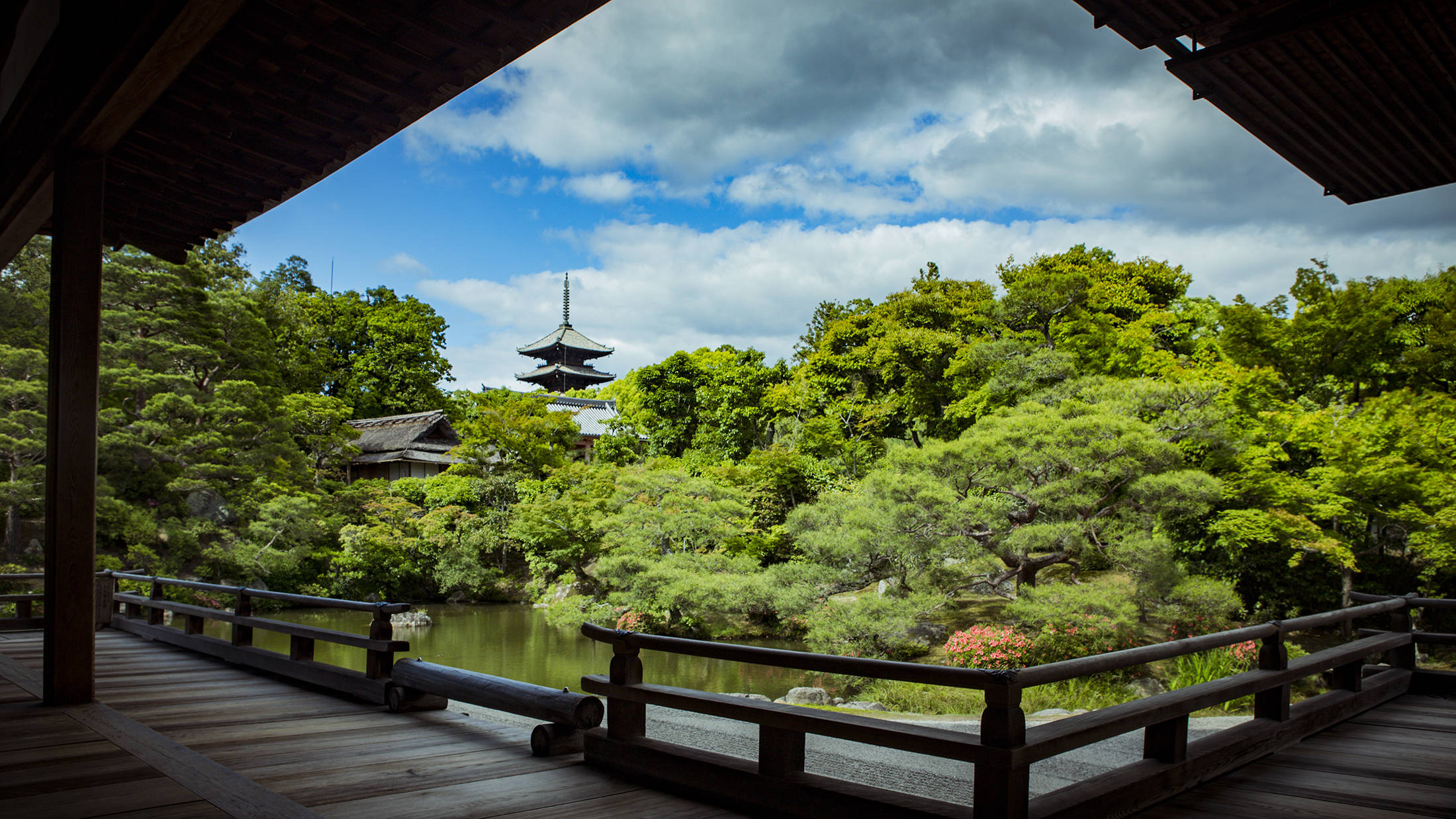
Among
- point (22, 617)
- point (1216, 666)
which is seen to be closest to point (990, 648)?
point (1216, 666)

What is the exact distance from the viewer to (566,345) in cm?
3262

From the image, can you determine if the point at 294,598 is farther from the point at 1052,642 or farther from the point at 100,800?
the point at 1052,642

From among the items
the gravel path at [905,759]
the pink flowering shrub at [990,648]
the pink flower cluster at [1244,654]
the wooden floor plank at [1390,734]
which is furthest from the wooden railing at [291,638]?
the pink flower cluster at [1244,654]

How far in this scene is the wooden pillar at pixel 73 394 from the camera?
2.93 meters

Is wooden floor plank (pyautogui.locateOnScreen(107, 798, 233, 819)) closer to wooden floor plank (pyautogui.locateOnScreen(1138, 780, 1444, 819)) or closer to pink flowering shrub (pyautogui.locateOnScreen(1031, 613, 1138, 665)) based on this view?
wooden floor plank (pyautogui.locateOnScreen(1138, 780, 1444, 819))

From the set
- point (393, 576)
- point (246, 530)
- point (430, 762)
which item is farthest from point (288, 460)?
point (430, 762)

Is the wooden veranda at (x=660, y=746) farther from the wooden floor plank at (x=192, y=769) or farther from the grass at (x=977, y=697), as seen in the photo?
the grass at (x=977, y=697)

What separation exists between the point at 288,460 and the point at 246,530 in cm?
137

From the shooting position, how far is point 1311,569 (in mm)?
10250

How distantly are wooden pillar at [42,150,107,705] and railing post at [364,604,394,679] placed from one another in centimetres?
102

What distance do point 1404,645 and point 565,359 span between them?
30.7 meters

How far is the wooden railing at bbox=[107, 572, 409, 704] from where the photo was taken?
3.59m

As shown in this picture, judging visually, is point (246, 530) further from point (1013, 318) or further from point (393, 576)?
point (1013, 318)

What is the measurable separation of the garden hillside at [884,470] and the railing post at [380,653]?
19.9 feet
